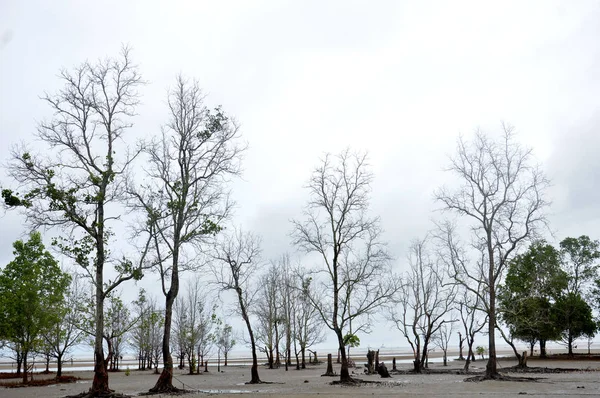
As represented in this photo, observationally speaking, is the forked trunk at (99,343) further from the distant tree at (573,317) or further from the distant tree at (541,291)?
the distant tree at (573,317)

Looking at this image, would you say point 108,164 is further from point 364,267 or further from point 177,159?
point 364,267

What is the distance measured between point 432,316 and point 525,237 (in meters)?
20.8

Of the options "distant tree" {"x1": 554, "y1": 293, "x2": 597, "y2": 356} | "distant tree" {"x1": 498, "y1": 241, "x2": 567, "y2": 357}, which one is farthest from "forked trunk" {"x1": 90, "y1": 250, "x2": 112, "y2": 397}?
"distant tree" {"x1": 554, "y1": 293, "x2": 597, "y2": 356}

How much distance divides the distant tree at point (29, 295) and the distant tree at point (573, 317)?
53348mm

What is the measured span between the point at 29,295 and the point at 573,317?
56956 mm

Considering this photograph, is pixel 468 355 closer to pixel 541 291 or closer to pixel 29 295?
pixel 541 291

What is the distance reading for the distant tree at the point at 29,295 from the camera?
39844mm

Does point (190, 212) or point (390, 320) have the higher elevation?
point (190, 212)

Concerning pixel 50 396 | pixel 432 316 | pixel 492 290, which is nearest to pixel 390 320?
pixel 432 316

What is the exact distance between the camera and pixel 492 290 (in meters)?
31.4

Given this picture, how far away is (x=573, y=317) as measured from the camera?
57812mm

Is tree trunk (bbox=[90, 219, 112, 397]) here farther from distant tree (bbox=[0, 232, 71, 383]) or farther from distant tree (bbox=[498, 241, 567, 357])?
distant tree (bbox=[498, 241, 567, 357])

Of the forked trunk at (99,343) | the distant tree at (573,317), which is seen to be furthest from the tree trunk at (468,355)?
the forked trunk at (99,343)

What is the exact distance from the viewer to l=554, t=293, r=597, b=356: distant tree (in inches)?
2263
